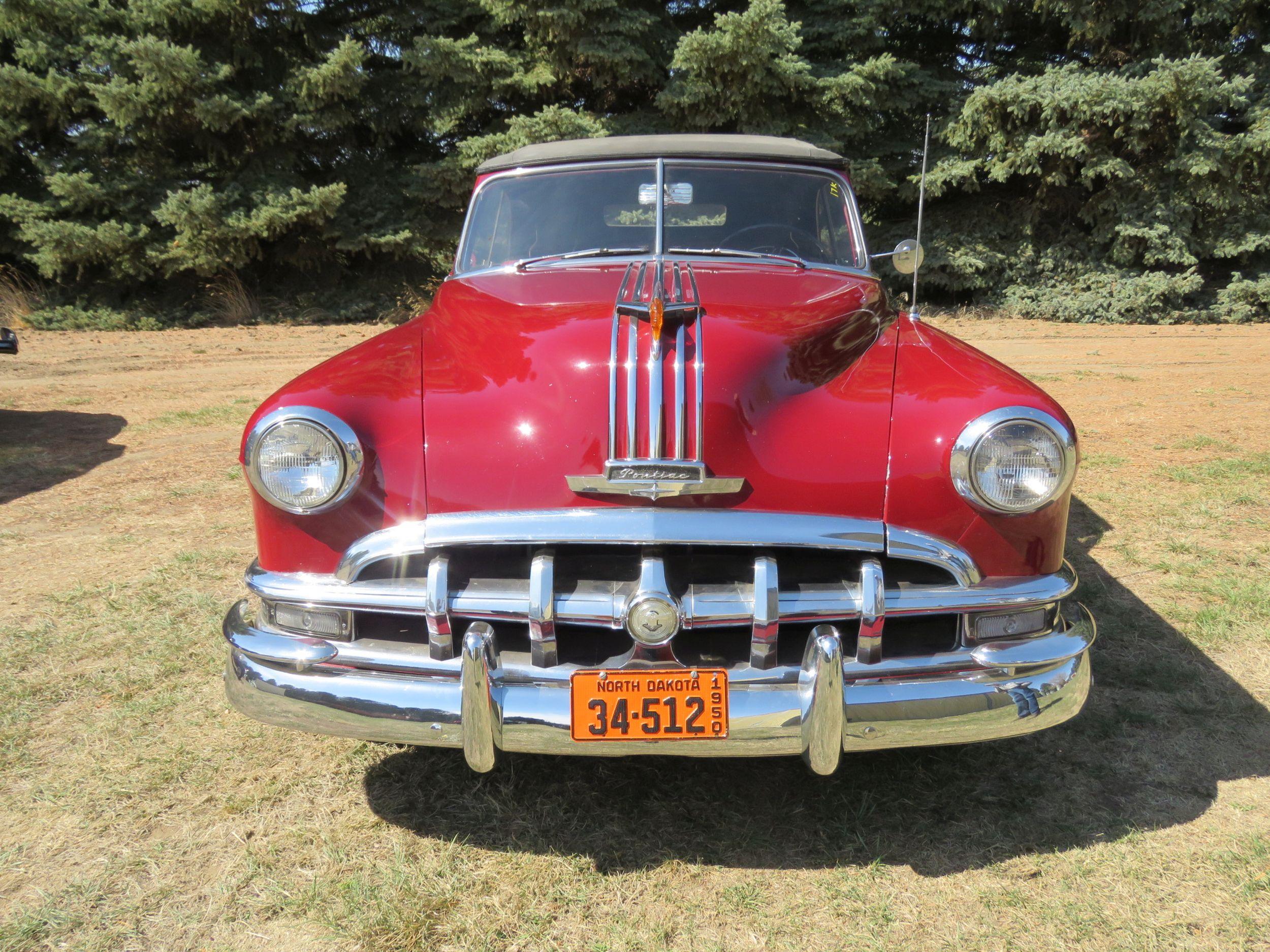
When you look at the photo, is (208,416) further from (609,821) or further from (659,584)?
(659,584)

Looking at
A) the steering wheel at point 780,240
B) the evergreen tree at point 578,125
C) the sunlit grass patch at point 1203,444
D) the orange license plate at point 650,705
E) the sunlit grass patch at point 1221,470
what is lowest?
the sunlit grass patch at point 1221,470

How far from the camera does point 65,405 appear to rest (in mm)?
7742

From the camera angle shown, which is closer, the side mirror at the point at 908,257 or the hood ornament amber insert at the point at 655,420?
the hood ornament amber insert at the point at 655,420

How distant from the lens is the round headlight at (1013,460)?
2.17m

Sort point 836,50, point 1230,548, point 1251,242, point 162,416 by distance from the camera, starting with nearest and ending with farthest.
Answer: point 1230,548 → point 162,416 → point 1251,242 → point 836,50

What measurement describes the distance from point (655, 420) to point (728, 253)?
1.24m

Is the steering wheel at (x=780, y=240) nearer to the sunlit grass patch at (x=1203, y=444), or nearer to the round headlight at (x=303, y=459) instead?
the round headlight at (x=303, y=459)

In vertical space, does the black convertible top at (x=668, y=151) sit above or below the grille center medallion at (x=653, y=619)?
above

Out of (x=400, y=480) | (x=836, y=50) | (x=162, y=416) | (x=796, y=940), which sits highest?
(x=836, y=50)

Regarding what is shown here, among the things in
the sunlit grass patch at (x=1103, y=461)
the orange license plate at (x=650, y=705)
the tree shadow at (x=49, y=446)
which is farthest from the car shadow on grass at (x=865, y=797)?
the tree shadow at (x=49, y=446)

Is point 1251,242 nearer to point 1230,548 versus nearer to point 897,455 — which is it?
Answer: point 1230,548

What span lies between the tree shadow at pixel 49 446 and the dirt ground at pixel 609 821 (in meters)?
1.82

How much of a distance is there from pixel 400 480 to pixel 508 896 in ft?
3.46

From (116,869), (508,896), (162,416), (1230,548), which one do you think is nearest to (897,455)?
(508,896)
